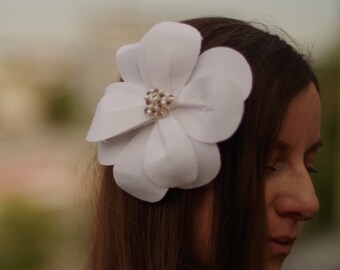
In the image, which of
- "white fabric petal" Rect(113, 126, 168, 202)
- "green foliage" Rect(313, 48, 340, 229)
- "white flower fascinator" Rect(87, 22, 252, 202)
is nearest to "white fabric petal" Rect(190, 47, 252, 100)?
"white flower fascinator" Rect(87, 22, 252, 202)

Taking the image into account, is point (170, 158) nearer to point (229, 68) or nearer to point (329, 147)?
point (229, 68)

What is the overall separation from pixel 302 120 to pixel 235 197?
12 centimetres

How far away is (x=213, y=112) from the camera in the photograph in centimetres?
64

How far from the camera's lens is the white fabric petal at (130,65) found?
0.72m

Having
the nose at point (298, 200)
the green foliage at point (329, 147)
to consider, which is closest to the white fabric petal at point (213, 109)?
the nose at point (298, 200)

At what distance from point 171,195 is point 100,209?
0.46 feet

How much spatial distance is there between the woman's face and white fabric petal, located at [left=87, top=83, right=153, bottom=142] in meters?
0.16

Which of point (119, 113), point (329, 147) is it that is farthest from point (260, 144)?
point (329, 147)

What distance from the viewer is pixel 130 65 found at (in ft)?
2.39

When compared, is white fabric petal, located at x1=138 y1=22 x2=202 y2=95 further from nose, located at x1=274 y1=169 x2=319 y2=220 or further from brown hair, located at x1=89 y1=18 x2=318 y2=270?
nose, located at x1=274 y1=169 x2=319 y2=220

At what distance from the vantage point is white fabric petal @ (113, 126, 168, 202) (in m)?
0.67

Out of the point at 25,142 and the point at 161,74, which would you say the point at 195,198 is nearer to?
the point at 161,74

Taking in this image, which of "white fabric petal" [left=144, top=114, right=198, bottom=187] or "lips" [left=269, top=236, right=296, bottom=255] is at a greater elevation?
"white fabric petal" [left=144, top=114, right=198, bottom=187]

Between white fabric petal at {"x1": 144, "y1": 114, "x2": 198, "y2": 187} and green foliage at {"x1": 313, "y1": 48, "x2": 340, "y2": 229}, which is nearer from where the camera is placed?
white fabric petal at {"x1": 144, "y1": 114, "x2": 198, "y2": 187}
